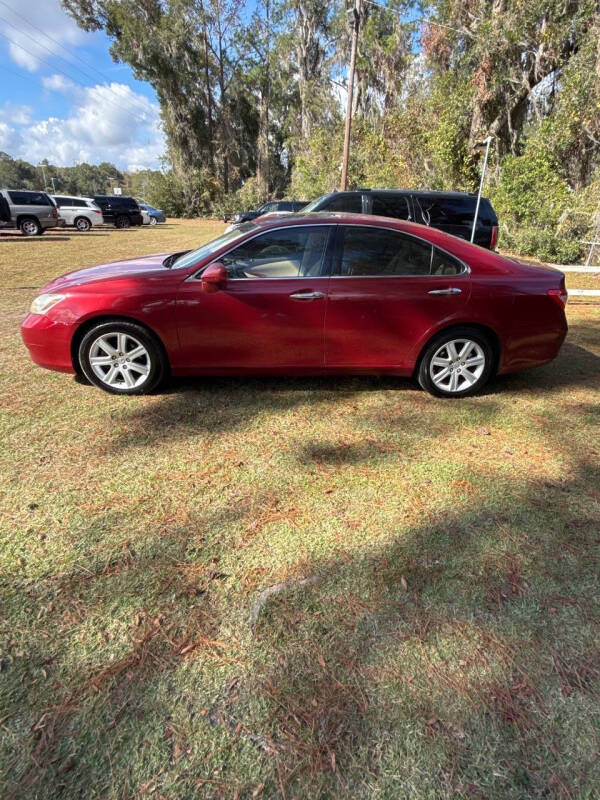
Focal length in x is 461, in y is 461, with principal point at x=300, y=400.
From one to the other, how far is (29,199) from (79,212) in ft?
17.4

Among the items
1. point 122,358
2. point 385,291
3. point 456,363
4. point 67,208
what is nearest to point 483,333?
point 456,363

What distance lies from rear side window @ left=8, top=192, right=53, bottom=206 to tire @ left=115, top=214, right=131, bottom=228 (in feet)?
27.1

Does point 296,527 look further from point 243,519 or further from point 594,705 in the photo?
point 594,705

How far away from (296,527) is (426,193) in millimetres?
7036

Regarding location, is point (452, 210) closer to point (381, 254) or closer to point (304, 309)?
point (381, 254)

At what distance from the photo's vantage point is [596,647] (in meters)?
1.85

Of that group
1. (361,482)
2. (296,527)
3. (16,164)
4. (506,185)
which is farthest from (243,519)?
(16,164)

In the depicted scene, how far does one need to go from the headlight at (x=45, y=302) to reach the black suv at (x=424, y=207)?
5078 millimetres

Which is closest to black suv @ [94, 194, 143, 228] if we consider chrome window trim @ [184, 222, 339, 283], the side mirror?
chrome window trim @ [184, 222, 339, 283]

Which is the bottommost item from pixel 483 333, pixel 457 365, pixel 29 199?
pixel 457 365

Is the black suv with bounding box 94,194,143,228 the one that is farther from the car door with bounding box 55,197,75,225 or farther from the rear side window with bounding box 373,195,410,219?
the rear side window with bounding box 373,195,410,219

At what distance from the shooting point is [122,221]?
2756 cm

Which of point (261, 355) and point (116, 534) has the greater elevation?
point (261, 355)

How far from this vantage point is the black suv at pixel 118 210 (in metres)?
27.2
